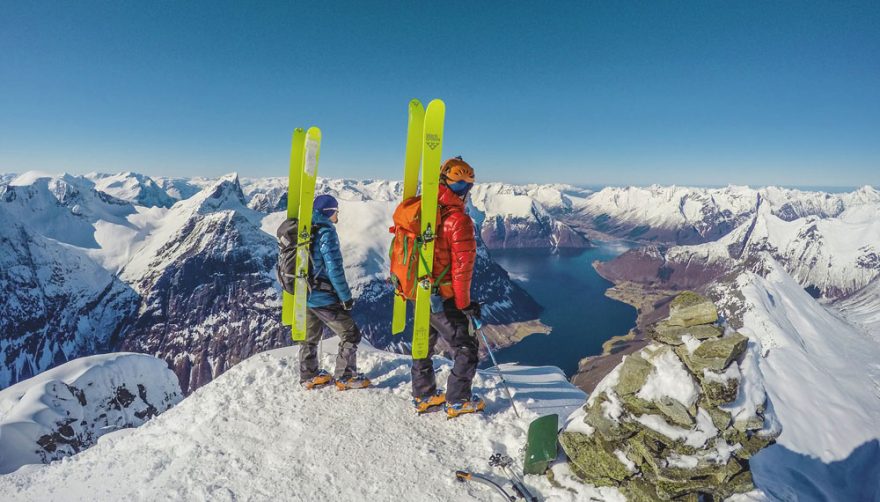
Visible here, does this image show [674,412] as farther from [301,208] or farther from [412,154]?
[301,208]

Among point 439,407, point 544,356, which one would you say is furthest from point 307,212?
point 544,356

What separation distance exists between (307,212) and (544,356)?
586ft

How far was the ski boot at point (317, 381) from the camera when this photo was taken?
10047mm

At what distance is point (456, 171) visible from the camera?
26.8 feet

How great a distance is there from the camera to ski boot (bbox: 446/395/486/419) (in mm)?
8738

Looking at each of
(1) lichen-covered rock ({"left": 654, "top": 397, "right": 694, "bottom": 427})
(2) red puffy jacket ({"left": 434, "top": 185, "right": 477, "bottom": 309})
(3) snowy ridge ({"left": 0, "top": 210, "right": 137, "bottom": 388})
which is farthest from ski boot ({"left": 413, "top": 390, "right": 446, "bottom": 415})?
(3) snowy ridge ({"left": 0, "top": 210, "right": 137, "bottom": 388})

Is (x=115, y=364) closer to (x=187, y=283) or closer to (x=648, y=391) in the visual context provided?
(x=648, y=391)

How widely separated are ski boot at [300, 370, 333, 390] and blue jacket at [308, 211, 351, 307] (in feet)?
6.59

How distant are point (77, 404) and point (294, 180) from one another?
1463 inches

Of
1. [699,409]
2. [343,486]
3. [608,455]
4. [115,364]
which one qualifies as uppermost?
[699,409]

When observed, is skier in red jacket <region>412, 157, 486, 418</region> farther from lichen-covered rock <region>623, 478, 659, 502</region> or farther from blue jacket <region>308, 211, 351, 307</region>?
lichen-covered rock <region>623, 478, 659, 502</region>

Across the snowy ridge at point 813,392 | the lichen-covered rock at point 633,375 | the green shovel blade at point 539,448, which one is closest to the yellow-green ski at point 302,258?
the green shovel blade at point 539,448

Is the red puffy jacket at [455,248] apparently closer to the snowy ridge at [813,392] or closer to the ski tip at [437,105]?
the ski tip at [437,105]

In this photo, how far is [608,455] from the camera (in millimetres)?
6684
